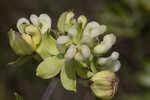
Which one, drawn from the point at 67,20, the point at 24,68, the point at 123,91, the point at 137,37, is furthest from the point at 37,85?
the point at 67,20

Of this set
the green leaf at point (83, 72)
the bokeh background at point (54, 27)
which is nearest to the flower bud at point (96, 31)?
the green leaf at point (83, 72)

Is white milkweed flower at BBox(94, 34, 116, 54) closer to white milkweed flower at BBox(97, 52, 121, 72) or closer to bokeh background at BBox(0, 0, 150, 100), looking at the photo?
white milkweed flower at BBox(97, 52, 121, 72)

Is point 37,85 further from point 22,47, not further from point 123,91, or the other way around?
point 22,47

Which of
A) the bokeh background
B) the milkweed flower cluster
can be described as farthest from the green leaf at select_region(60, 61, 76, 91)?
the bokeh background

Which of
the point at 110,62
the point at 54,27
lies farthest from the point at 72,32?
the point at 54,27

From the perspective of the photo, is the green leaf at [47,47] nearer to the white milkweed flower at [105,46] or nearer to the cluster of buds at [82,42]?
the cluster of buds at [82,42]

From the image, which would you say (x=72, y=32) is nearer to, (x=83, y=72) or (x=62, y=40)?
(x=62, y=40)
